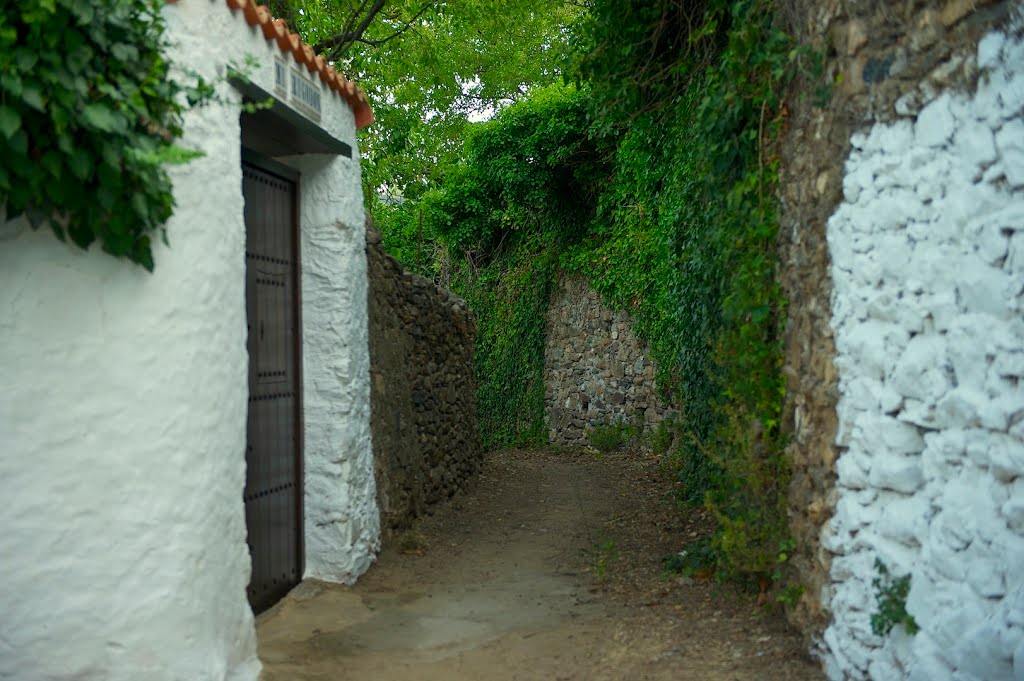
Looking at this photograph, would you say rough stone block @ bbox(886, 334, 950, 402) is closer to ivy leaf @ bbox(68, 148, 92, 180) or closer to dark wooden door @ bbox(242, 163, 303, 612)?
ivy leaf @ bbox(68, 148, 92, 180)

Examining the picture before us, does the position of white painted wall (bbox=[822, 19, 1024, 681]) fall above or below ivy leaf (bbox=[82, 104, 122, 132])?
below

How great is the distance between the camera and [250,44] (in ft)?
14.0

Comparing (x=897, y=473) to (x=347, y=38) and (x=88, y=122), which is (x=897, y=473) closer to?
(x=88, y=122)

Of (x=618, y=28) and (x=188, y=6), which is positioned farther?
(x=618, y=28)

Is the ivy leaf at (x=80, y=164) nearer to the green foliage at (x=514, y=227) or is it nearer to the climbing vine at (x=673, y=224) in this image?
the climbing vine at (x=673, y=224)

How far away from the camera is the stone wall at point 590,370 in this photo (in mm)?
11516

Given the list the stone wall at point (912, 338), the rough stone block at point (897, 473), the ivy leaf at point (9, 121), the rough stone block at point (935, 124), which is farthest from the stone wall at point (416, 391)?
the rough stone block at point (935, 124)

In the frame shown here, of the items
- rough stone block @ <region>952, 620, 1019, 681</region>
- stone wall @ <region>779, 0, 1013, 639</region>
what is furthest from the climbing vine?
rough stone block @ <region>952, 620, 1019, 681</region>

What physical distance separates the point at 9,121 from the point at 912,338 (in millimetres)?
3265

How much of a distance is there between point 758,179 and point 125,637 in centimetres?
370

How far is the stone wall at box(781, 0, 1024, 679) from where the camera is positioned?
2646 mm

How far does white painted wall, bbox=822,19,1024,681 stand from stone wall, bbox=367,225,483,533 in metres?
3.85

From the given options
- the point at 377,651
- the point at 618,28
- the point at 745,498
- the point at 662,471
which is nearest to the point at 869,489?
the point at 745,498

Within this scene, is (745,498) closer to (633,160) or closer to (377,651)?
(377,651)
